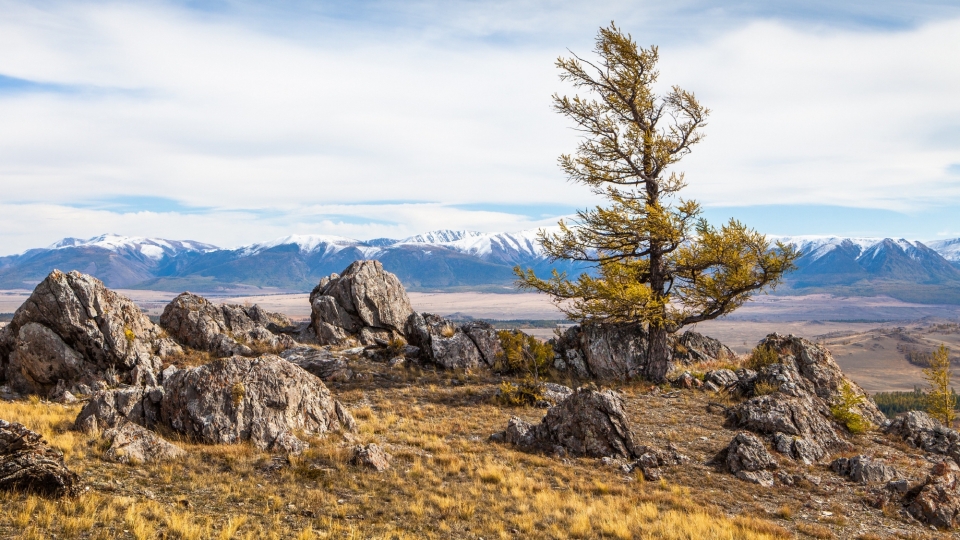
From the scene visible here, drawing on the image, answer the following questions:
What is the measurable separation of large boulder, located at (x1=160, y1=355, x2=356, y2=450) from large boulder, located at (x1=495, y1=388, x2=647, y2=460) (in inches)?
253

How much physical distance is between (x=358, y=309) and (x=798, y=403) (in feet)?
89.3

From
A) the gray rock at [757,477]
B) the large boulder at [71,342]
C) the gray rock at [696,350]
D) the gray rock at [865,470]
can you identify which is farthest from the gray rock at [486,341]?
the gray rock at [865,470]

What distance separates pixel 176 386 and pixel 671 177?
24051 millimetres

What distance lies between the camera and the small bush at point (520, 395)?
80.0ft

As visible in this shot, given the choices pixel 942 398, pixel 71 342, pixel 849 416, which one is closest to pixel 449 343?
pixel 71 342

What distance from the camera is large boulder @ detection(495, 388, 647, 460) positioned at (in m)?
18.0

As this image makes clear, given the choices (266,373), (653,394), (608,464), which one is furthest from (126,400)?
(653,394)

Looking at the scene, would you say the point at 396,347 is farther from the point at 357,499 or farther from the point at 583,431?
the point at 357,499

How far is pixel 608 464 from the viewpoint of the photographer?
1695 centimetres

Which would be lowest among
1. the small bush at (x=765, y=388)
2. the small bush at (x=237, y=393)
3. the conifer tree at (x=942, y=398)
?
the conifer tree at (x=942, y=398)

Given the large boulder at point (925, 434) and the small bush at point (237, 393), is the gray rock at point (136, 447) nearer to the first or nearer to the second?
the small bush at point (237, 393)

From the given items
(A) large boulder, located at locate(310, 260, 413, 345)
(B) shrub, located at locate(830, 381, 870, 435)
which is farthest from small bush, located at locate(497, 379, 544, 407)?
(A) large boulder, located at locate(310, 260, 413, 345)

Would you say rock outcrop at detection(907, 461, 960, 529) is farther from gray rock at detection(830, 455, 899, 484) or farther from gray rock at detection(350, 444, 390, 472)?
gray rock at detection(350, 444, 390, 472)

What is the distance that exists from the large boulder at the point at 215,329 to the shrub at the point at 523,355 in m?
13.4
